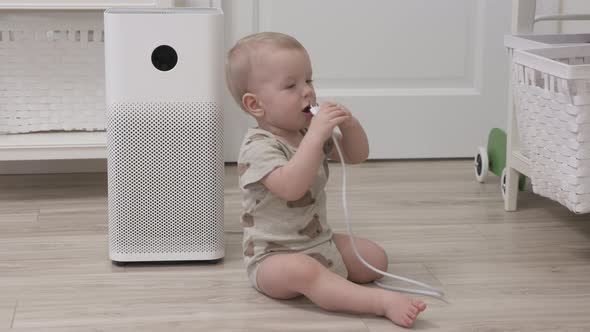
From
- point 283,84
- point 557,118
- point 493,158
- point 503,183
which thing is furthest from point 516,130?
point 283,84

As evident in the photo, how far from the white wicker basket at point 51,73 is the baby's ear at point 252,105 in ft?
2.54

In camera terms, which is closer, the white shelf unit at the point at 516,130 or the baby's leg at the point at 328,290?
the baby's leg at the point at 328,290

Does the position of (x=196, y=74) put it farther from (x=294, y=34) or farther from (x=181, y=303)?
(x=294, y=34)

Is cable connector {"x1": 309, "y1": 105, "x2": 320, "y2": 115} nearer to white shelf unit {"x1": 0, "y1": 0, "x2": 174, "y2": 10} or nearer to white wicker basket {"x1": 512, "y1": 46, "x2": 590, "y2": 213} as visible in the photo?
white wicker basket {"x1": 512, "y1": 46, "x2": 590, "y2": 213}

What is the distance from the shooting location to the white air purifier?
144 centimetres

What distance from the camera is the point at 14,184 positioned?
2102 mm

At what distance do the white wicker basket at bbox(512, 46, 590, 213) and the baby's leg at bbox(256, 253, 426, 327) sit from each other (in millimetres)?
365

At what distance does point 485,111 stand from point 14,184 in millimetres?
1142

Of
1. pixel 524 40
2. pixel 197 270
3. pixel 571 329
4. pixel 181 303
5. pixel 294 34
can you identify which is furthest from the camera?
pixel 294 34

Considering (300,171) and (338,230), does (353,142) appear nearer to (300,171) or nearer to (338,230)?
(300,171)

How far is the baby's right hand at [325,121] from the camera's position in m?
1.29

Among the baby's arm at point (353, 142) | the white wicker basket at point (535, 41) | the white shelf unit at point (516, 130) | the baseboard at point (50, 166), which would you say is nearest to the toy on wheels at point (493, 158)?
the white shelf unit at point (516, 130)

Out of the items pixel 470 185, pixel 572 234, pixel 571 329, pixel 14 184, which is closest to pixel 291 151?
pixel 571 329

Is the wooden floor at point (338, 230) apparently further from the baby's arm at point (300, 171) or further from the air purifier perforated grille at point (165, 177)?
the baby's arm at point (300, 171)
